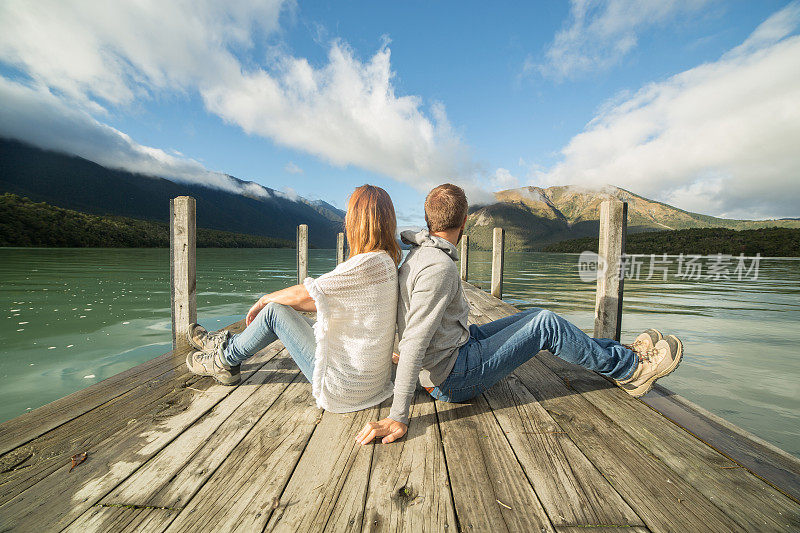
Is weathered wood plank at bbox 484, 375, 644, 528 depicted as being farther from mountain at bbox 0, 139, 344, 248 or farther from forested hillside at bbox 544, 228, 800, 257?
mountain at bbox 0, 139, 344, 248

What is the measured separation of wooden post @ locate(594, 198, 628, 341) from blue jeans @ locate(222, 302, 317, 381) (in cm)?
299

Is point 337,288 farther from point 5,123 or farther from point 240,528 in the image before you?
point 5,123

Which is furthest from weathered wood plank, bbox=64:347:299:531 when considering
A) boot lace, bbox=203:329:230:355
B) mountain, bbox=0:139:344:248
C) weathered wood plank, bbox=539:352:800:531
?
mountain, bbox=0:139:344:248

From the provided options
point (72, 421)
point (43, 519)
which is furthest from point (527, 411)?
point (72, 421)

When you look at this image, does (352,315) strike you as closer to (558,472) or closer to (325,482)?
(325,482)

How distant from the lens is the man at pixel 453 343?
6.23 ft

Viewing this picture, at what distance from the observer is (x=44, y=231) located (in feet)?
131

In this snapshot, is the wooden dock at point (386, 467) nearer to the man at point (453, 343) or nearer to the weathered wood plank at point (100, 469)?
the weathered wood plank at point (100, 469)

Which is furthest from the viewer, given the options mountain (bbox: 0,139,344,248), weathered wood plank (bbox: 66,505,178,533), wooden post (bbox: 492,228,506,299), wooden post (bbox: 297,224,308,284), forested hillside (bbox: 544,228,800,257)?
mountain (bbox: 0,139,344,248)

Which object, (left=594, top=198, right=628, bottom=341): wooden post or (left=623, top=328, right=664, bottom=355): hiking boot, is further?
(left=594, top=198, right=628, bottom=341): wooden post

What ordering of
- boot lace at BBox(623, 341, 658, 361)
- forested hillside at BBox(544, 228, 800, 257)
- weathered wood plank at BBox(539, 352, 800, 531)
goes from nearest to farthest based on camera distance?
weathered wood plank at BBox(539, 352, 800, 531), boot lace at BBox(623, 341, 658, 361), forested hillside at BBox(544, 228, 800, 257)

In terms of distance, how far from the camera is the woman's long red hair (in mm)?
2027

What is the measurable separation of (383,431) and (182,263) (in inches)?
122

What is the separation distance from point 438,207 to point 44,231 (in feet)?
186
